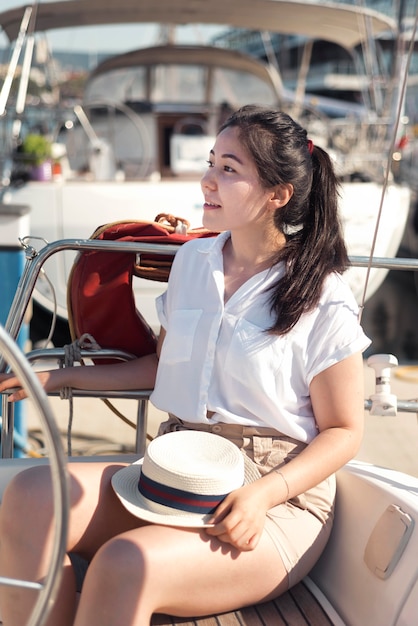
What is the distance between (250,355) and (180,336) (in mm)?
187

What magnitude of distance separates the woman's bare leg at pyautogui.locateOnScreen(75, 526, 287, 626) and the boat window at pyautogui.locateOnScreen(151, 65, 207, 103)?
6691 mm

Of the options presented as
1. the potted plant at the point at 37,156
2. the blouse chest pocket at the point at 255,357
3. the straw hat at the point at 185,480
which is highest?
the potted plant at the point at 37,156

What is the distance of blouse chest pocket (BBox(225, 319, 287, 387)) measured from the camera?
166 centimetres

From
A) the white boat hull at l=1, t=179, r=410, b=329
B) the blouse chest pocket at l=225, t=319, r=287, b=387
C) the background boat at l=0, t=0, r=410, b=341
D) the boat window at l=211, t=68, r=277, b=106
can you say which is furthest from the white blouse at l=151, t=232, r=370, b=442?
the boat window at l=211, t=68, r=277, b=106

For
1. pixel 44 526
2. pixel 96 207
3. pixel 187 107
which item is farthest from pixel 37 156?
pixel 44 526

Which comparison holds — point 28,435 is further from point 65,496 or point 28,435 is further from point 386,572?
point 65,496

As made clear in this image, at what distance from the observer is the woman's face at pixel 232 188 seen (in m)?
1.73

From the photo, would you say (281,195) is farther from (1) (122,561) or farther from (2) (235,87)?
(2) (235,87)

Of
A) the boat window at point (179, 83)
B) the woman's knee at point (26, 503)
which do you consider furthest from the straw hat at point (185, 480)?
the boat window at point (179, 83)

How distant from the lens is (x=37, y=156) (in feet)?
17.3

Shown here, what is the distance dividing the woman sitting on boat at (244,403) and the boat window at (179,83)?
6.14m

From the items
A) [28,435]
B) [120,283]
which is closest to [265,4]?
Result: [28,435]

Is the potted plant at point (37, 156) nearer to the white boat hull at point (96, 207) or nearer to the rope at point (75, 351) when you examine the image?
the white boat hull at point (96, 207)

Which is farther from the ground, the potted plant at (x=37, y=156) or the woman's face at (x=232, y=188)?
the woman's face at (x=232, y=188)
